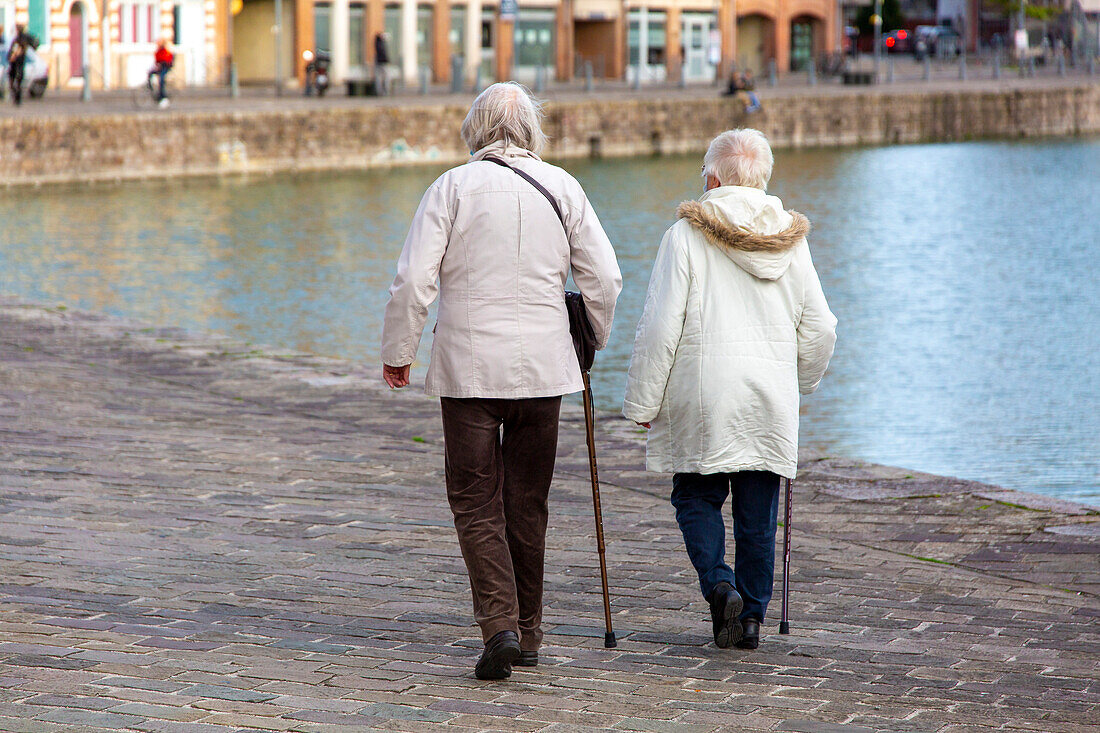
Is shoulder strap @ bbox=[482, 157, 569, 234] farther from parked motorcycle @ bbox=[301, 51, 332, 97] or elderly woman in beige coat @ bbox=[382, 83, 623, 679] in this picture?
parked motorcycle @ bbox=[301, 51, 332, 97]

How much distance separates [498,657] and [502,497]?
0.47 m

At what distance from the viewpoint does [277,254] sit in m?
20.2

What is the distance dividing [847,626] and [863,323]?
1110 centimetres

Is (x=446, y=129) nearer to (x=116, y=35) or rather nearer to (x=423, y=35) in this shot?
(x=116, y=35)

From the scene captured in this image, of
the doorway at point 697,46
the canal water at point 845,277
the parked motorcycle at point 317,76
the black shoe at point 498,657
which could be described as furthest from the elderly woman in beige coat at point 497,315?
the doorway at point 697,46

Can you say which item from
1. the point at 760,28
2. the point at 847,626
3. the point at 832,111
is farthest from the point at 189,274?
the point at 760,28

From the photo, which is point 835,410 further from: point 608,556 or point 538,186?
point 538,186

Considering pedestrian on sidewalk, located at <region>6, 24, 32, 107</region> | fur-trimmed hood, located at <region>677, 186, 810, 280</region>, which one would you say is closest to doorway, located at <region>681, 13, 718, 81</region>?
pedestrian on sidewalk, located at <region>6, 24, 32, 107</region>

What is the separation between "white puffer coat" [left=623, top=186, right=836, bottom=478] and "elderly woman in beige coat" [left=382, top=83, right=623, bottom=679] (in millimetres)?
336

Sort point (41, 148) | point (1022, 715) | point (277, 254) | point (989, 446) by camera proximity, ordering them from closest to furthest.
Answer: point (1022, 715) → point (989, 446) → point (277, 254) → point (41, 148)

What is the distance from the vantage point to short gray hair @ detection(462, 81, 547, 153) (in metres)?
4.43

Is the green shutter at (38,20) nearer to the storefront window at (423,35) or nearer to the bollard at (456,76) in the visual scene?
the bollard at (456,76)

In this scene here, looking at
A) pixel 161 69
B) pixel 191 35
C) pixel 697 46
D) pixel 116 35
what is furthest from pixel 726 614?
pixel 697 46

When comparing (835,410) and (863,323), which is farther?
(863,323)
